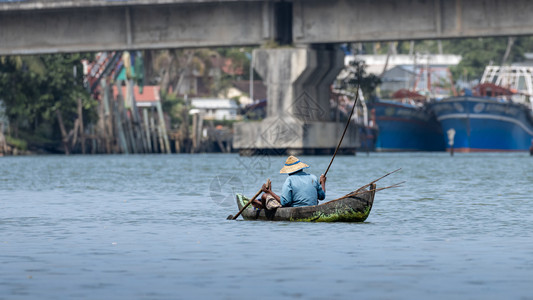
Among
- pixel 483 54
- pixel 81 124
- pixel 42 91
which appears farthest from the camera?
pixel 483 54

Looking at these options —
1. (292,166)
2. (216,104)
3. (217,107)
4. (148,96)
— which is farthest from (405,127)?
(292,166)

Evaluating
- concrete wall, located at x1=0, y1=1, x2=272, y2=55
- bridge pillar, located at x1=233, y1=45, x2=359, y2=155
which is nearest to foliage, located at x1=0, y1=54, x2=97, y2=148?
concrete wall, located at x1=0, y1=1, x2=272, y2=55

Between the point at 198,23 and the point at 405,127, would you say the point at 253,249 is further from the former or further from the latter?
the point at 405,127

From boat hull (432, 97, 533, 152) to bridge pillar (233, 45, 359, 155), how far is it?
117 ft

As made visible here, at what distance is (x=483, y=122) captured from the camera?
103 m

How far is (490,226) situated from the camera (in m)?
23.5

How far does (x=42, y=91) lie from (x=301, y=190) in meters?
64.7

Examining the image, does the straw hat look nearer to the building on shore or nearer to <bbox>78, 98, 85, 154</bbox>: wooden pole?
<bbox>78, 98, 85, 154</bbox>: wooden pole

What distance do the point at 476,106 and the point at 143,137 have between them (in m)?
28.3

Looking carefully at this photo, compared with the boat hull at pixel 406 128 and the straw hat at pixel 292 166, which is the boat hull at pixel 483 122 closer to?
the boat hull at pixel 406 128

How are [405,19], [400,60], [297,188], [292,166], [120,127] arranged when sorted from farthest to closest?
1. [400,60]
2. [120,127]
3. [405,19]
4. [297,188]
5. [292,166]

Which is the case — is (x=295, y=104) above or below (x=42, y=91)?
above

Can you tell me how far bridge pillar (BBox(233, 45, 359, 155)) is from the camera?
62.7 m

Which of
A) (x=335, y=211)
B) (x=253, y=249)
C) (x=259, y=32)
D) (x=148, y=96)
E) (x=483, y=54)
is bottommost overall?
(x=148, y=96)
